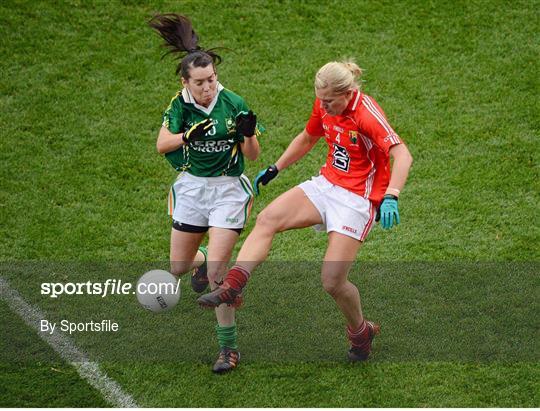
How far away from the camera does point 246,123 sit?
7.36m

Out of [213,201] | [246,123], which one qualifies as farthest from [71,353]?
[246,123]

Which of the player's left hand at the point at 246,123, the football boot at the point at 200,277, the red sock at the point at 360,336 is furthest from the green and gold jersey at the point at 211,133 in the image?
the red sock at the point at 360,336

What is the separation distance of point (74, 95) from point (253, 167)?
2277 millimetres

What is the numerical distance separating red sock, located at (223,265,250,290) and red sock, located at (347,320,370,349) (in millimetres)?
1148

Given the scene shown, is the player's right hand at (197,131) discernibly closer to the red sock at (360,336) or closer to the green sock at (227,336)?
the green sock at (227,336)

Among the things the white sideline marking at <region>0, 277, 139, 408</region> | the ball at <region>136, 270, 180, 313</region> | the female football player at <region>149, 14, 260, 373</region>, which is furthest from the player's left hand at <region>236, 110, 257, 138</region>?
the white sideline marking at <region>0, 277, 139, 408</region>

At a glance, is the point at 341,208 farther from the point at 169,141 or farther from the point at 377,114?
the point at 169,141

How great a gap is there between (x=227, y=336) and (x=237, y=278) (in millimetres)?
861

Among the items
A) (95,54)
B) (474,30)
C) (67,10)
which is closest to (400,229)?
(474,30)

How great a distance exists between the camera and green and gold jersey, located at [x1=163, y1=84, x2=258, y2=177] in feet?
24.8

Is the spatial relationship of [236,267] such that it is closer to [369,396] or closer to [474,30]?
[369,396]

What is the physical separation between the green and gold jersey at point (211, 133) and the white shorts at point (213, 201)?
70mm

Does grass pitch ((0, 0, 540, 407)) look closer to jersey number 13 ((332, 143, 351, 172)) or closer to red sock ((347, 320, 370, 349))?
red sock ((347, 320, 370, 349))

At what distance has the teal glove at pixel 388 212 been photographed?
691 centimetres
